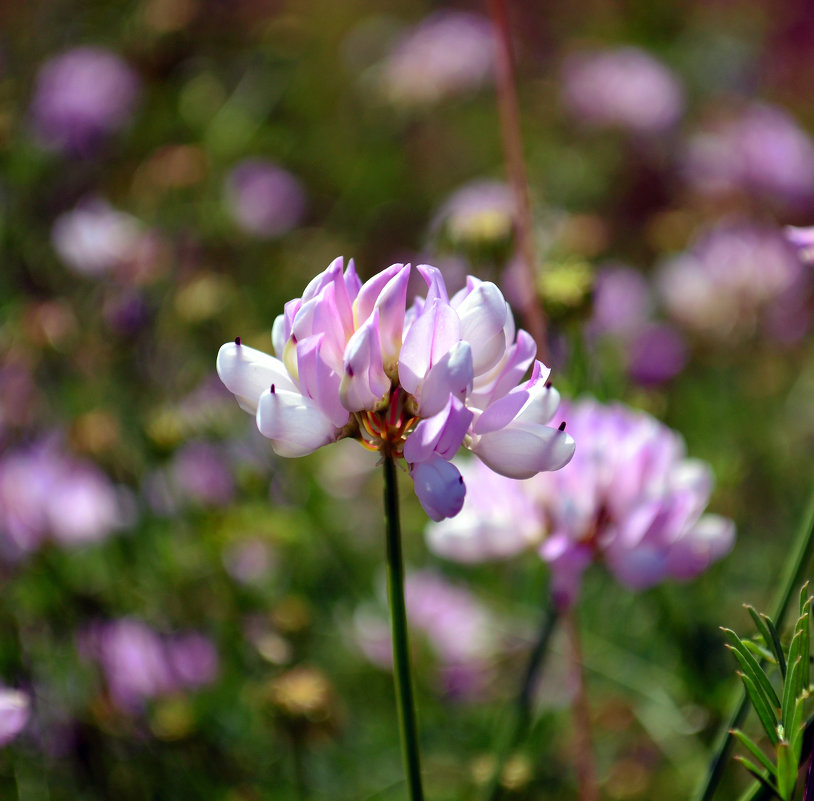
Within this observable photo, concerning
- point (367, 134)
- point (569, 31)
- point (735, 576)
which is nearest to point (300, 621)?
point (735, 576)

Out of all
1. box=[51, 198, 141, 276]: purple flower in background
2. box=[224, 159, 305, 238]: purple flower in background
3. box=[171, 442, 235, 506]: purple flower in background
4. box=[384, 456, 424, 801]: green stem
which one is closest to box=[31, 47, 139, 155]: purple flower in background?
box=[224, 159, 305, 238]: purple flower in background

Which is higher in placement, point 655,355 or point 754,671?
point 754,671

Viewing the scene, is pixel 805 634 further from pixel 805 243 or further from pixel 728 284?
pixel 728 284

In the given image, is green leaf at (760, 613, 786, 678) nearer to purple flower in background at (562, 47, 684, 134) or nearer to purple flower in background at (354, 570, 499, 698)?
purple flower in background at (354, 570, 499, 698)

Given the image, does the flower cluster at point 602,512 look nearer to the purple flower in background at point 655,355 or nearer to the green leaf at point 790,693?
the green leaf at point 790,693

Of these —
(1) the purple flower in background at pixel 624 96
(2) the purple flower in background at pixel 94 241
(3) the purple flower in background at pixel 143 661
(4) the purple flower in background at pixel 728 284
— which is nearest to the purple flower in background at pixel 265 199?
(2) the purple flower in background at pixel 94 241

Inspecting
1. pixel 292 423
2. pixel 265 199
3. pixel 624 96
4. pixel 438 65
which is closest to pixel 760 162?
pixel 624 96
